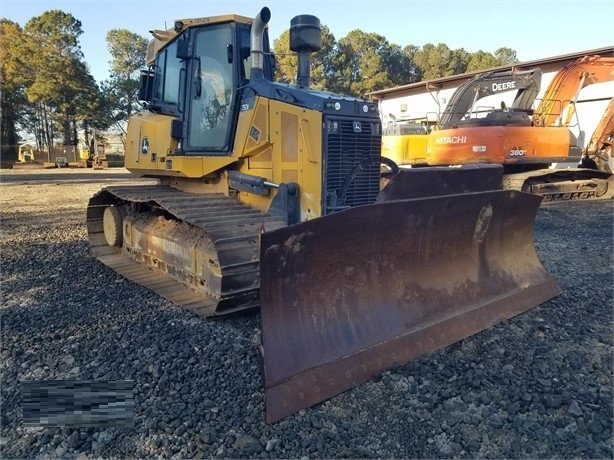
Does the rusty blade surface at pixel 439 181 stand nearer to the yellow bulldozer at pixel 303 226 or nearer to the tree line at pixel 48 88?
the yellow bulldozer at pixel 303 226

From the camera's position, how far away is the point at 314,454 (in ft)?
7.68

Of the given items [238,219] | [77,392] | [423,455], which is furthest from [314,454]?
[238,219]

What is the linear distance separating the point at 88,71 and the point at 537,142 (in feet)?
113

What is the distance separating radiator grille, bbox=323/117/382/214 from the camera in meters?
4.05

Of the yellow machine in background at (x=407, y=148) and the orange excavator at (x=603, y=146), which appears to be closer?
the orange excavator at (x=603, y=146)

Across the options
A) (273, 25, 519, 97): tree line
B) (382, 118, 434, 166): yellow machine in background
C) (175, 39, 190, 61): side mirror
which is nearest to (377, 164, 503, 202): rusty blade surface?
(175, 39, 190, 61): side mirror

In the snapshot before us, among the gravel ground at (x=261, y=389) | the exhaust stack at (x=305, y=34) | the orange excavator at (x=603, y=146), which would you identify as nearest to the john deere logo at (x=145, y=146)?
the gravel ground at (x=261, y=389)

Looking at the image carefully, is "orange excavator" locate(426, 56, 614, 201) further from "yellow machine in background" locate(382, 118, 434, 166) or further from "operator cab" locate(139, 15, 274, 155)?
"operator cab" locate(139, 15, 274, 155)

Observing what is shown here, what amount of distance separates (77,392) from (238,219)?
74.1 inches

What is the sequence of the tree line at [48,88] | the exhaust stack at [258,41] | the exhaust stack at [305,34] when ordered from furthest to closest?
1. the tree line at [48,88]
2. the exhaust stack at [305,34]
3. the exhaust stack at [258,41]

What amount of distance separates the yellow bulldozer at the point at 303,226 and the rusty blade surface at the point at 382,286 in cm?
1
